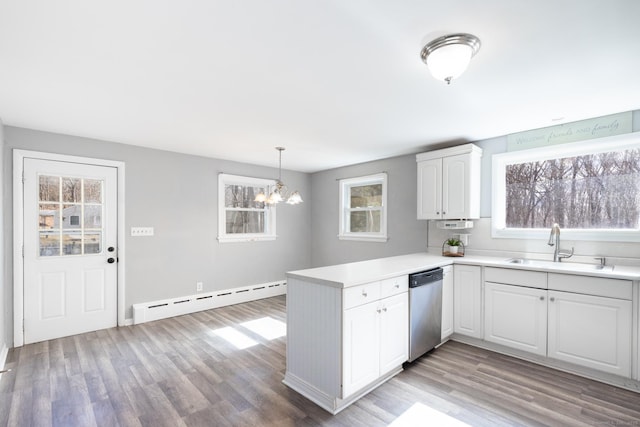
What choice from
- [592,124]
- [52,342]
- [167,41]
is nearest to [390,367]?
[167,41]

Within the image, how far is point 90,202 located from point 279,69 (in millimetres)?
3193

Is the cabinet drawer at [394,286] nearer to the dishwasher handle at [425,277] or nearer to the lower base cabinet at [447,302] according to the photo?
the dishwasher handle at [425,277]

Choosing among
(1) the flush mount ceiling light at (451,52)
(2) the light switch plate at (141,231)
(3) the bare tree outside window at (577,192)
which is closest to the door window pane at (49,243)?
(2) the light switch plate at (141,231)

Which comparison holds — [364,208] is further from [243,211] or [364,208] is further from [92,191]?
[92,191]

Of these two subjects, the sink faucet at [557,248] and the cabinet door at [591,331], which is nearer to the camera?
the cabinet door at [591,331]

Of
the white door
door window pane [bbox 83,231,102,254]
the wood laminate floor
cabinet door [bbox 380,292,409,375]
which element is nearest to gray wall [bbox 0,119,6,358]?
the white door

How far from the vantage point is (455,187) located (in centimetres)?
369

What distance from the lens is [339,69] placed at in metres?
2.04

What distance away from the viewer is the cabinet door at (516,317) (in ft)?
9.22

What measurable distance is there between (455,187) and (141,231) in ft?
A: 13.5

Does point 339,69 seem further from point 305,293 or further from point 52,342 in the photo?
point 52,342

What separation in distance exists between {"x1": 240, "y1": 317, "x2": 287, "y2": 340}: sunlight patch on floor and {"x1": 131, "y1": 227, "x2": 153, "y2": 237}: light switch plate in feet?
5.83

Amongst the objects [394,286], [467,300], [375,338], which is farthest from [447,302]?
[375,338]

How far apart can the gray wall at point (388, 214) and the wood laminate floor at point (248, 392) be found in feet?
5.62
